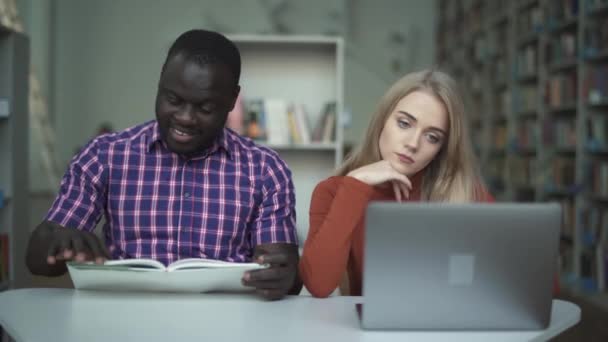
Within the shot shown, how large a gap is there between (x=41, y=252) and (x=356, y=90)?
689 centimetres

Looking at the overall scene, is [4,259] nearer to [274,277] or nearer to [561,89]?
[274,277]

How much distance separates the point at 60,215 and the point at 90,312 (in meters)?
0.37

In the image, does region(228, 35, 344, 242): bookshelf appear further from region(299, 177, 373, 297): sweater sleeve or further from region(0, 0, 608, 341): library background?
region(299, 177, 373, 297): sweater sleeve

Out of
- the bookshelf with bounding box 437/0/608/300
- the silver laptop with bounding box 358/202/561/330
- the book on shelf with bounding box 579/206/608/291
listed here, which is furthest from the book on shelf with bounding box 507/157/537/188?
the silver laptop with bounding box 358/202/561/330

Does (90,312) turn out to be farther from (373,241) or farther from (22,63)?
(22,63)

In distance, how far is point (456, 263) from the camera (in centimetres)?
99

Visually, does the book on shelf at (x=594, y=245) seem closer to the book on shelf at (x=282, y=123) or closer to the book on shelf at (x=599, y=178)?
the book on shelf at (x=599, y=178)

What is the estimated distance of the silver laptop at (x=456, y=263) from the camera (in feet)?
3.20

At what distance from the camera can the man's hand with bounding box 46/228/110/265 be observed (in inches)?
45.8

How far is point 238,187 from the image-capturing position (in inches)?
61.4

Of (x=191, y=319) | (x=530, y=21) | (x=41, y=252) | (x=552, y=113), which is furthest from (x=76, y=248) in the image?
(x=530, y=21)

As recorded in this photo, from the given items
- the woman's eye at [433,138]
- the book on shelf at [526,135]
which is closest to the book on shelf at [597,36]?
the book on shelf at [526,135]

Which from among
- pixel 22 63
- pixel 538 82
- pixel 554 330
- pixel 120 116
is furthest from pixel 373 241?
pixel 120 116

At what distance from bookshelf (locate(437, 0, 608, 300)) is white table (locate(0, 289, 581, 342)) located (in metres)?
3.26
